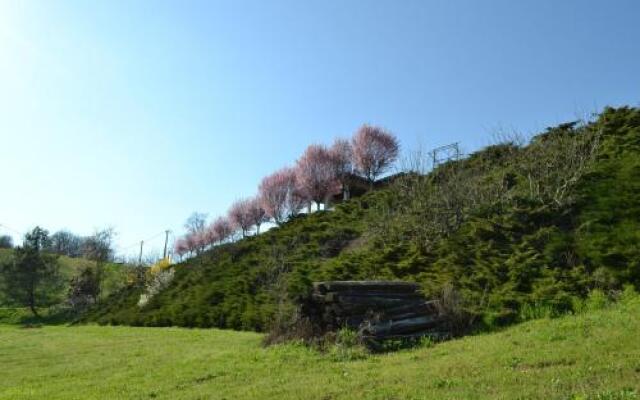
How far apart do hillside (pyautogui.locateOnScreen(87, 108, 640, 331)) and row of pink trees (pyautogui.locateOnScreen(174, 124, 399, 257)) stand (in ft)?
44.3

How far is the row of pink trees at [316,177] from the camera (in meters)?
41.2

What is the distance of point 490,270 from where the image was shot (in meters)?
13.3

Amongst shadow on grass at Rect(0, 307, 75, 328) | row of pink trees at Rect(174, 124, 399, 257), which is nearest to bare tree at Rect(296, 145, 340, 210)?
row of pink trees at Rect(174, 124, 399, 257)

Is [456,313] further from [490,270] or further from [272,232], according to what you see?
[272,232]

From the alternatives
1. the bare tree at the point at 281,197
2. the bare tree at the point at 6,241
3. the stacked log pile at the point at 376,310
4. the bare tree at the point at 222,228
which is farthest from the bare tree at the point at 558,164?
the bare tree at the point at 6,241

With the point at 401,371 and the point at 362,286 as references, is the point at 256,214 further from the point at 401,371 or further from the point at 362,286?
the point at 401,371

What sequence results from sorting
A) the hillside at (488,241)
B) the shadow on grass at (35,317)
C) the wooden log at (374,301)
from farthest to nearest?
1. the shadow on grass at (35,317)
2. the hillside at (488,241)
3. the wooden log at (374,301)

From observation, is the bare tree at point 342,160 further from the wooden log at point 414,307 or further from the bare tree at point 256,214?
the wooden log at point 414,307

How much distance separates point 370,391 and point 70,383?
5.97 metres

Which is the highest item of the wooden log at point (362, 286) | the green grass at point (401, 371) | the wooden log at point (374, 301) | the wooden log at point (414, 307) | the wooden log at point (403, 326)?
the wooden log at point (362, 286)

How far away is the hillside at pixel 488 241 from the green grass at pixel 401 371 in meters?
1.81

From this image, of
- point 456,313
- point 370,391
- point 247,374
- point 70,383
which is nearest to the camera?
point 370,391

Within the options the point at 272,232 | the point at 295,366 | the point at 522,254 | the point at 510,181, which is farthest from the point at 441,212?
the point at 272,232

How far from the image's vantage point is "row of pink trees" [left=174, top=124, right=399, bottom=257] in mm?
41156
